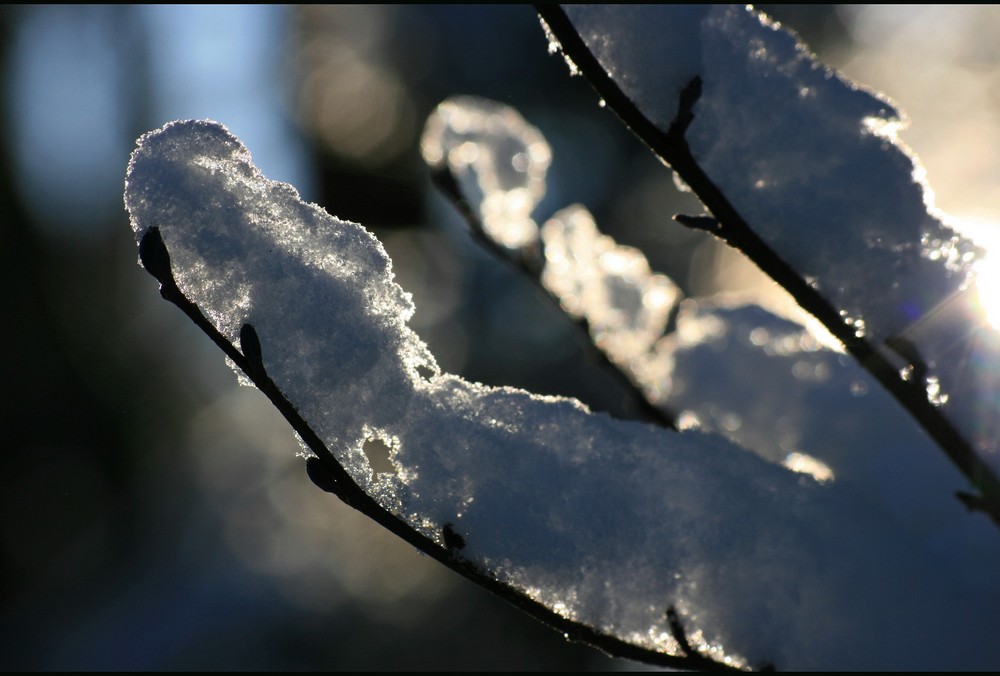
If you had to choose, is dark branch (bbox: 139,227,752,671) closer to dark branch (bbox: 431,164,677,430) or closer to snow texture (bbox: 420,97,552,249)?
dark branch (bbox: 431,164,677,430)

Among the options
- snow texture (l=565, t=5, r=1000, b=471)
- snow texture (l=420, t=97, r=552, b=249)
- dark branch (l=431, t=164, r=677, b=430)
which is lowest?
snow texture (l=565, t=5, r=1000, b=471)

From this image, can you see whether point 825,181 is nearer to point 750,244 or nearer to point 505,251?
point 750,244

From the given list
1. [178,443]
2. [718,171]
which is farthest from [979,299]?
[178,443]

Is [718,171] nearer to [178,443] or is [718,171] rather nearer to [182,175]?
[182,175]

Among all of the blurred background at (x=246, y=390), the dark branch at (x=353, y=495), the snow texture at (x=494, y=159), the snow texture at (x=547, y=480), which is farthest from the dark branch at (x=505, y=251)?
the blurred background at (x=246, y=390)

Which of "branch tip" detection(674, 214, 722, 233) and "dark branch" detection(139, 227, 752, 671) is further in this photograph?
"branch tip" detection(674, 214, 722, 233)

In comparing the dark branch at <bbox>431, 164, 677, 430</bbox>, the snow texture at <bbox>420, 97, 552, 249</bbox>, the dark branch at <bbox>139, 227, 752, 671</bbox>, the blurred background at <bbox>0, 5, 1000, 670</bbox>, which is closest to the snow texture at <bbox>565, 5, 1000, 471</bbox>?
the dark branch at <bbox>139, 227, 752, 671</bbox>

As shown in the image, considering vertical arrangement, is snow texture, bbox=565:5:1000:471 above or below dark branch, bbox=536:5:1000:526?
above
